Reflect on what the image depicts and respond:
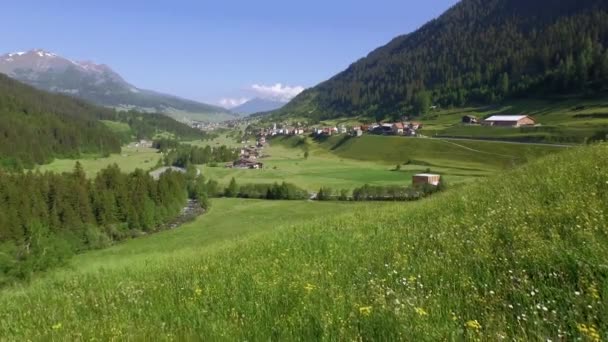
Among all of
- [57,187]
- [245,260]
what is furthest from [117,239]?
[245,260]

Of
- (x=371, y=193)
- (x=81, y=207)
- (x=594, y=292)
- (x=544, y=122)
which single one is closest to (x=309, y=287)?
(x=594, y=292)

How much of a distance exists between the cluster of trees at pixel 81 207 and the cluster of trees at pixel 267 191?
17822 millimetres

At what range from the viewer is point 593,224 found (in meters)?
6.09

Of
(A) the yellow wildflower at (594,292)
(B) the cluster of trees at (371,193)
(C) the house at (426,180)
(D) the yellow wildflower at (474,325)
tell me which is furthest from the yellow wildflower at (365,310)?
(C) the house at (426,180)

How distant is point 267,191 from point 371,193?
104 ft

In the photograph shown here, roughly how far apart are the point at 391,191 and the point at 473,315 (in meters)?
97.1

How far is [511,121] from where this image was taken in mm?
140625

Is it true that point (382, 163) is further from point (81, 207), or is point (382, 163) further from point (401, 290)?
point (401, 290)

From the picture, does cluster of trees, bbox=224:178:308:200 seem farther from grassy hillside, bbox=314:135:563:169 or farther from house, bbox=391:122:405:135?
house, bbox=391:122:405:135

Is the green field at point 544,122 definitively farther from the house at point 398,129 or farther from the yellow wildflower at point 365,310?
the yellow wildflower at point 365,310

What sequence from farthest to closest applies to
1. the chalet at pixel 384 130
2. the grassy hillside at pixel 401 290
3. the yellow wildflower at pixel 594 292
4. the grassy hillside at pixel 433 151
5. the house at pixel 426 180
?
1. the chalet at pixel 384 130
2. the grassy hillside at pixel 433 151
3. the house at pixel 426 180
4. the grassy hillside at pixel 401 290
5. the yellow wildflower at pixel 594 292

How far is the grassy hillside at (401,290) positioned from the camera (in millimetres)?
4441

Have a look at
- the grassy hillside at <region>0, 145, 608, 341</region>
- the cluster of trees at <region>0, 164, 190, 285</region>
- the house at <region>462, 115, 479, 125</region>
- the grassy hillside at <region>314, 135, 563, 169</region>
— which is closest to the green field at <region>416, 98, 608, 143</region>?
the house at <region>462, 115, 479, 125</region>

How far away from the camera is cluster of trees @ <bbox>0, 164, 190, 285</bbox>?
255 ft
